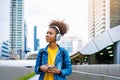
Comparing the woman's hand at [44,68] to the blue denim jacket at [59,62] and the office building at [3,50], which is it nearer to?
the blue denim jacket at [59,62]

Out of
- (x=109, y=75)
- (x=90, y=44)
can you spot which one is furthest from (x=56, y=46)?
(x=90, y=44)

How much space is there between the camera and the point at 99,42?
58.7 meters

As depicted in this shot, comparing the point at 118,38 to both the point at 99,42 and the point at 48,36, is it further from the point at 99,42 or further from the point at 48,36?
the point at 48,36

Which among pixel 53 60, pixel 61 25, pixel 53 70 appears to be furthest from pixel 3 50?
pixel 53 70

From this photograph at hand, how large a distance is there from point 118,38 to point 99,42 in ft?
13.2

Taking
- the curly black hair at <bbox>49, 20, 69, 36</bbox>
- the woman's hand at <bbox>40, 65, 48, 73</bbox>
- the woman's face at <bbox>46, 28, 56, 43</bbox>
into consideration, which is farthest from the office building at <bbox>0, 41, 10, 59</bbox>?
the woman's hand at <bbox>40, 65, 48, 73</bbox>

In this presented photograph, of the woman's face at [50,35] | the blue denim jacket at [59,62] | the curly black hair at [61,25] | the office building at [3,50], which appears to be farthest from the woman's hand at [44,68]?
the office building at [3,50]

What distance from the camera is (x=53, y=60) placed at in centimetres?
487

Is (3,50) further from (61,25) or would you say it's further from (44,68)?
(44,68)

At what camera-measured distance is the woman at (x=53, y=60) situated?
4.84m

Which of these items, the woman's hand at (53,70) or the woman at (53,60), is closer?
the woman's hand at (53,70)

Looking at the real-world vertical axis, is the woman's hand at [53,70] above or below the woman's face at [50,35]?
below

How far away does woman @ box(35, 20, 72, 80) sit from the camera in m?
4.84

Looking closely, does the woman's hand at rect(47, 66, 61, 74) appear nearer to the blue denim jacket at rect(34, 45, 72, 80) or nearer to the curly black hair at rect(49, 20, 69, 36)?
the blue denim jacket at rect(34, 45, 72, 80)
